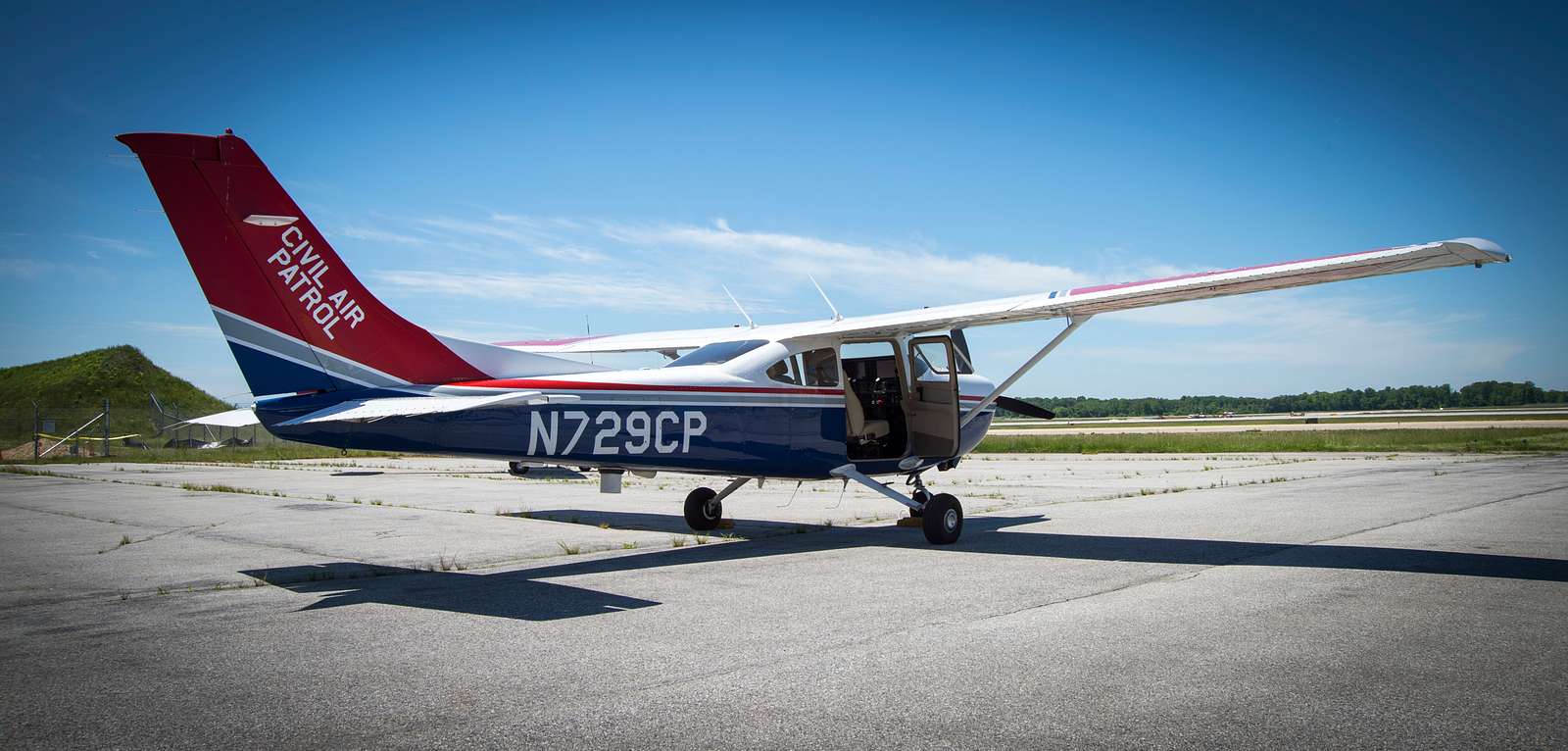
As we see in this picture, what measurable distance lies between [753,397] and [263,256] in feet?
15.1

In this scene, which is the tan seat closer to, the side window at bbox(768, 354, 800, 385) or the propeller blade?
the side window at bbox(768, 354, 800, 385)

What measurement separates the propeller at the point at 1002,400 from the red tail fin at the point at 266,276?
22.8ft

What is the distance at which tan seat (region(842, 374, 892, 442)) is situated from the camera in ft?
34.5

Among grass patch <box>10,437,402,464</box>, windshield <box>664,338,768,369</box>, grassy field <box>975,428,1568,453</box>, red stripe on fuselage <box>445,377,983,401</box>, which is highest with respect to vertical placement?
windshield <box>664,338,768,369</box>

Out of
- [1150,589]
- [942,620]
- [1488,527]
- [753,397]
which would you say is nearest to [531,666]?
[942,620]

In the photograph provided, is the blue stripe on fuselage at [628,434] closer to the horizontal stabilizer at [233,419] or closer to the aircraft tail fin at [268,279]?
the aircraft tail fin at [268,279]

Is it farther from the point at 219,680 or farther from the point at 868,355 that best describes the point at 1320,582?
the point at 219,680

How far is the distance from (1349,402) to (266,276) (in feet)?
642

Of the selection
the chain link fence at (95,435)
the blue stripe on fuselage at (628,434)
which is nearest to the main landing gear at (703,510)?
the blue stripe on fuselage at (628,434)

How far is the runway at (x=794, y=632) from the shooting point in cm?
354

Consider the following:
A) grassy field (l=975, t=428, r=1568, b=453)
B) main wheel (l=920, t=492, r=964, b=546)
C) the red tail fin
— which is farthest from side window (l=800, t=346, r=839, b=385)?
grassy field (l=975, t=428, r=1568, b=453)

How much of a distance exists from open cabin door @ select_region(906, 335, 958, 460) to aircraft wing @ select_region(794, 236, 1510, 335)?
587mm

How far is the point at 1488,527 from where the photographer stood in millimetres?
9969

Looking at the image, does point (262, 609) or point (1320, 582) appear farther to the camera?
point (1320, 582)
